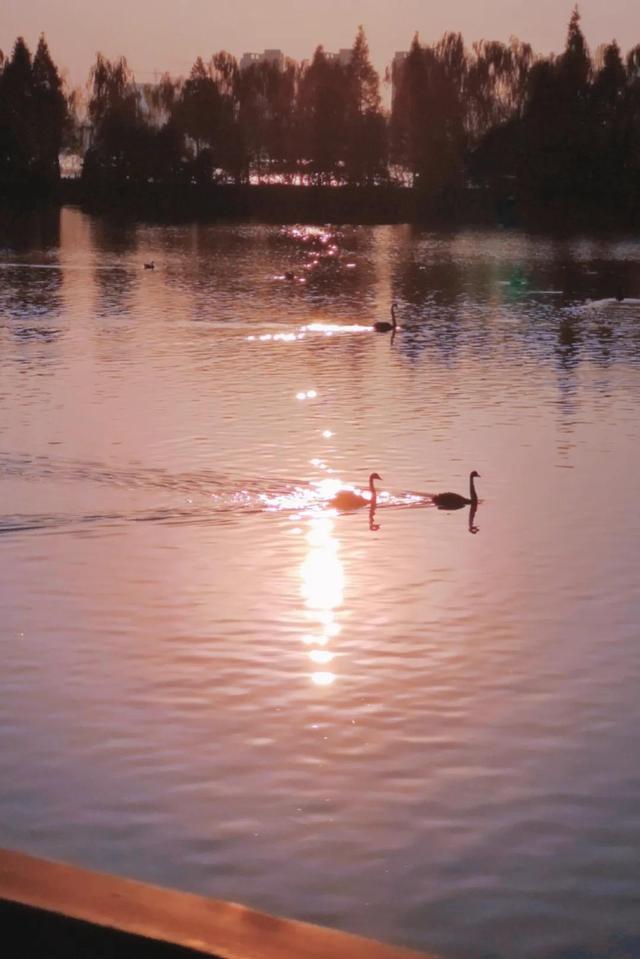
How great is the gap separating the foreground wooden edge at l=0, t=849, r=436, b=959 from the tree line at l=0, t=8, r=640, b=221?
11812 centimetres

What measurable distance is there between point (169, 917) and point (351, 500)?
12872mm

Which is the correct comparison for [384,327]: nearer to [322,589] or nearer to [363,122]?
[322,589]

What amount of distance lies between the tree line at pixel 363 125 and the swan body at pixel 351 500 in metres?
105

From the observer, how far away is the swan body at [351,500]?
58.9ft

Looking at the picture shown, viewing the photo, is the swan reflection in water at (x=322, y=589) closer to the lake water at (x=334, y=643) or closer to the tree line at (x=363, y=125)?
the lake water at (x=334, y=643)

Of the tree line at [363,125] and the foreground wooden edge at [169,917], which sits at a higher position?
the tree line at [363,125]

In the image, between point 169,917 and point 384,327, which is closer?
point 169,917

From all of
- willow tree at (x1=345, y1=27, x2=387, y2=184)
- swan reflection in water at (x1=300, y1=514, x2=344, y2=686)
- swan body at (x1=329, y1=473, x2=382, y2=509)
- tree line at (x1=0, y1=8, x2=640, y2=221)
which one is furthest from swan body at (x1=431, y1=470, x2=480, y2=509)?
willow tree at (x1=345, y1=27, x2=387, y2=184)

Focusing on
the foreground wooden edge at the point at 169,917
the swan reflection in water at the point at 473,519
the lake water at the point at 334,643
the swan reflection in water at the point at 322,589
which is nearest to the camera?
the foreground wooden edge at the point at 169,917

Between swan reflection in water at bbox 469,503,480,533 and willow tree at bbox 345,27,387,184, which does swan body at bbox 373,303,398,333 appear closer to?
swan reflection in water at bbox 469,503,480,533

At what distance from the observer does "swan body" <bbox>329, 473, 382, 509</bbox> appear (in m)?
18.0

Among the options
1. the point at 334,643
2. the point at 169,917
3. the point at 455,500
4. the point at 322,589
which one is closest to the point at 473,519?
the point at 455,500

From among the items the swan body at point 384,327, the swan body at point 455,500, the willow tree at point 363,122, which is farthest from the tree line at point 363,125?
the swan body at point 455,500

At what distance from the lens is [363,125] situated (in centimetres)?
14425
